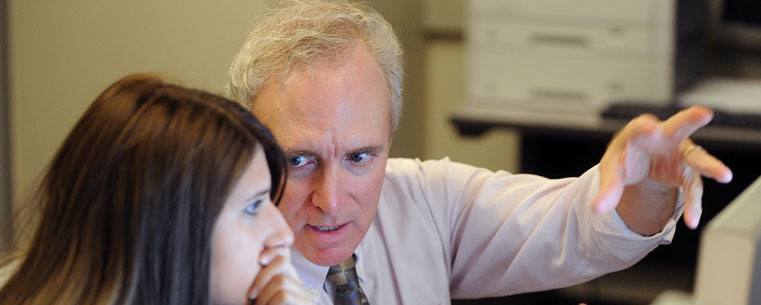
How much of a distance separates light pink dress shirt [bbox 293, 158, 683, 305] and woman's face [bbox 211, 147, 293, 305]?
29 centimetres

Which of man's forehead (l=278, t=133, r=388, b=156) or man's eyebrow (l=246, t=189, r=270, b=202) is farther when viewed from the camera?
man's forehead (l=278, t=133, r=388, b=156)

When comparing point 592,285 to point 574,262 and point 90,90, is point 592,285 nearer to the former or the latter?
point 90,90

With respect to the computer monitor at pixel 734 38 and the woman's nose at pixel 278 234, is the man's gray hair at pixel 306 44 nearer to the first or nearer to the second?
the woman's nose at pixel 278 234

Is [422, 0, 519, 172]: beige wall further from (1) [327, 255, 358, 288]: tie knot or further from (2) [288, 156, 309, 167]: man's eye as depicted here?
(2) [288, 156, 309, 167]: man's eye

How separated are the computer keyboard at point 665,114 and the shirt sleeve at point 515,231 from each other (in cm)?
103

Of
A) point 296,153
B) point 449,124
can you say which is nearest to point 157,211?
point 296,153

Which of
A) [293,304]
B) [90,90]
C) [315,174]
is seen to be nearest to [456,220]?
[315,174]

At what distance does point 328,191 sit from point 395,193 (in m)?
0.28

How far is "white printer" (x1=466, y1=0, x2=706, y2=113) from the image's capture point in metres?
2.60

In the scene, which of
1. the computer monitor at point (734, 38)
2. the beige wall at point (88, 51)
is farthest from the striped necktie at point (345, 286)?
the computer monitor at point (734, 38)

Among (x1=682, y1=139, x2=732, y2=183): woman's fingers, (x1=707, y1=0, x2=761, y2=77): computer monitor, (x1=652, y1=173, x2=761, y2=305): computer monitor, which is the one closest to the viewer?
(x1=652, y1=173, x2=761, y2=305): computer monitor

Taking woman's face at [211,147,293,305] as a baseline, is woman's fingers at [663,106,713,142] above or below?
above

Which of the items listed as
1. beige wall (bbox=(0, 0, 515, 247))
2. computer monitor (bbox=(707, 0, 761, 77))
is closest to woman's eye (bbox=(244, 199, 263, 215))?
beige wall (bbox=(0, 0, 515, 247))

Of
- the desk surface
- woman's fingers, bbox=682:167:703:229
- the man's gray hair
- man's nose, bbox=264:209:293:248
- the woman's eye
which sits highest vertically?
the man's gray hair
